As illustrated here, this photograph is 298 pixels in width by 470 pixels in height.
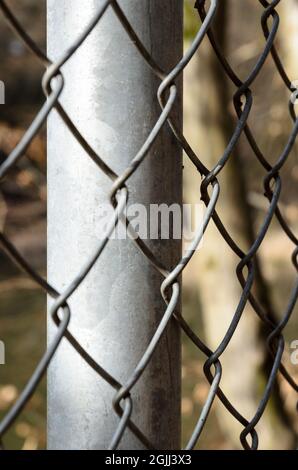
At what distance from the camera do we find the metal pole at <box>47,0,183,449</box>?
2.37 ft

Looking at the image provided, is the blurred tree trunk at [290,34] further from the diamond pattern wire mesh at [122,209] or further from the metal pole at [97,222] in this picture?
the metal pole at [97,222]

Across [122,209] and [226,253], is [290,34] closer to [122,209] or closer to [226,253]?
[226,253]

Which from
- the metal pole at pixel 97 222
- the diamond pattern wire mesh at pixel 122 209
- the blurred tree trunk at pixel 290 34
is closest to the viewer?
the diamond pattern wire mesh at pixel 122 209

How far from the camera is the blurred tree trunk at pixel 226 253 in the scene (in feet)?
8.20

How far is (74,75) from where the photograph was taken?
0.73m

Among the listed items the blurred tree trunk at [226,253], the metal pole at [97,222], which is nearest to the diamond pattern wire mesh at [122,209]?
the metal pole at [97,222]

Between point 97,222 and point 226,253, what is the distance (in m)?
1.86

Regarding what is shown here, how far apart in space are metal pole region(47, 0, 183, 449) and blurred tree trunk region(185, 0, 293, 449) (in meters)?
1.77

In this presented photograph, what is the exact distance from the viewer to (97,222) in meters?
0.72

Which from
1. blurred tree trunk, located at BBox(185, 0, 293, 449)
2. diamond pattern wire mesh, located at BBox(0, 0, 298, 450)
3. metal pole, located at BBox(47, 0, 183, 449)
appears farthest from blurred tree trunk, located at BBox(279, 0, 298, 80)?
metal pole, located at BBox(47, 0, 183, 449)

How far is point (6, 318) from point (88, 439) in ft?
17.4

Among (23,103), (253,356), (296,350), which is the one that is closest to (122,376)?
(296,350)

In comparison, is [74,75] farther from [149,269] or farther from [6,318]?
[6,318]

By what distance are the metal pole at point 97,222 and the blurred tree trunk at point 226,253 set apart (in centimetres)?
177
